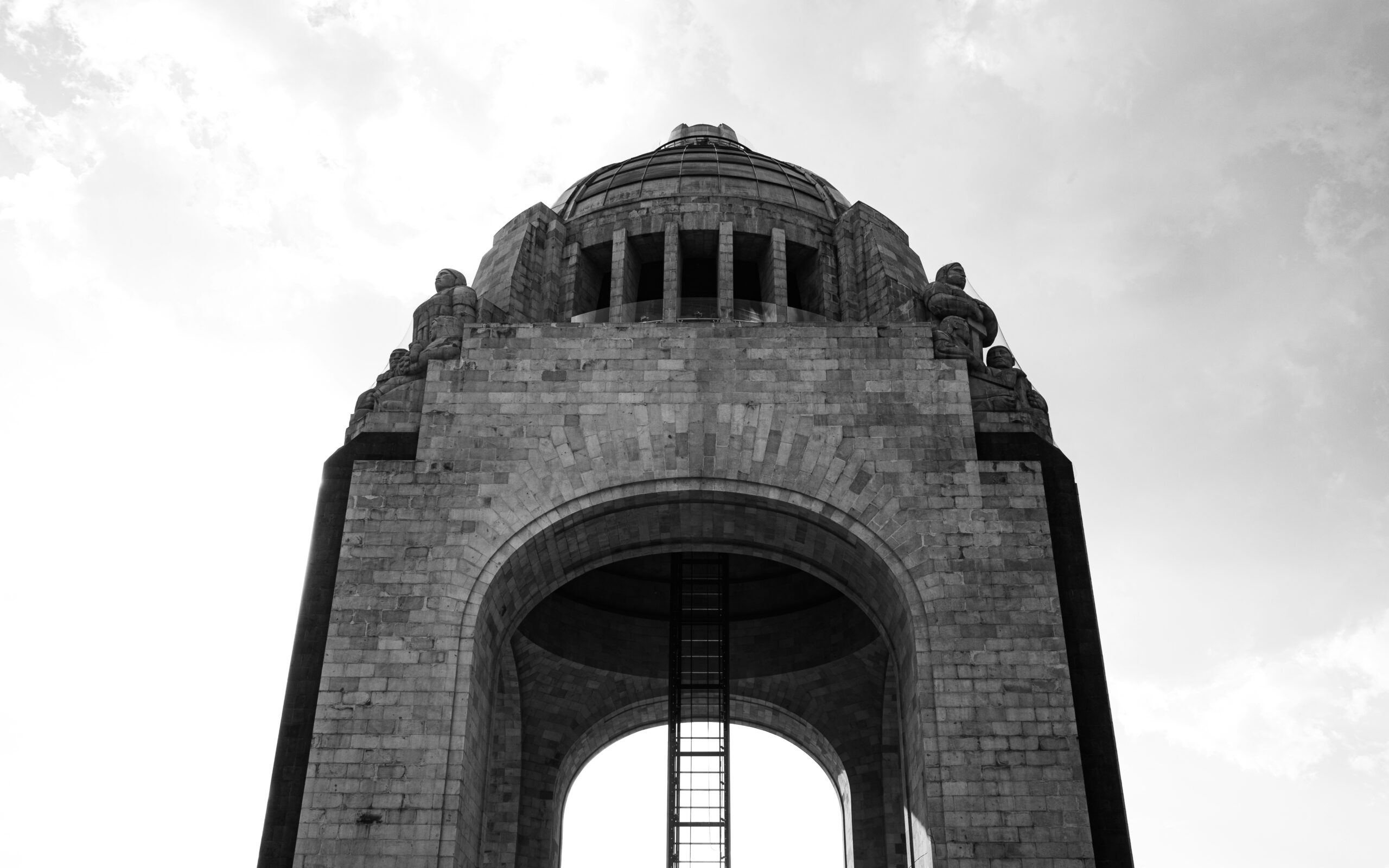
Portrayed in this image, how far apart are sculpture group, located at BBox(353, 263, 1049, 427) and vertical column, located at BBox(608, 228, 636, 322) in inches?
111

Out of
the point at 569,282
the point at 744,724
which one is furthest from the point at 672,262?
the point at 744,724

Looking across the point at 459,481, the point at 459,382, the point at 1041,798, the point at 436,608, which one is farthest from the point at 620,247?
the point at 1041,798

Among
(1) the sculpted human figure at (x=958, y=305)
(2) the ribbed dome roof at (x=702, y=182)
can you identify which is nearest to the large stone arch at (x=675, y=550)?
(1) the sculpted human figure at (x=958, y=305)

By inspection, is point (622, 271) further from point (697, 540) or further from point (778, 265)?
point (697, 540)

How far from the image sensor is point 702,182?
80.3 feet

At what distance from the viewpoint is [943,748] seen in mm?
14898

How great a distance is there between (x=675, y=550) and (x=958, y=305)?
20.5ft

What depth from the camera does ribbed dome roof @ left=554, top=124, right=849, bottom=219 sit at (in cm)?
2427

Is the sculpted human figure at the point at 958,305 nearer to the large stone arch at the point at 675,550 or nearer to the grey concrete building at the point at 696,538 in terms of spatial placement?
the grey concrete building at the point at 696,538

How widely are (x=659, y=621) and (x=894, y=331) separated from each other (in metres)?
8.82

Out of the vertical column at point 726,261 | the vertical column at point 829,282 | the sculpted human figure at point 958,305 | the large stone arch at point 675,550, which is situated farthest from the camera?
the vertical column at point 829,282

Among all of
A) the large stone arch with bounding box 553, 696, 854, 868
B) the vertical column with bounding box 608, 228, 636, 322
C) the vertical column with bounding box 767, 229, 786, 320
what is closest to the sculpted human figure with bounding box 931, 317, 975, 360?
the vertical column with bounding box 767, 229, 786, 320

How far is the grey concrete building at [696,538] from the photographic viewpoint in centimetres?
1480

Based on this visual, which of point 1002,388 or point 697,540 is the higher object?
point 1002,388
